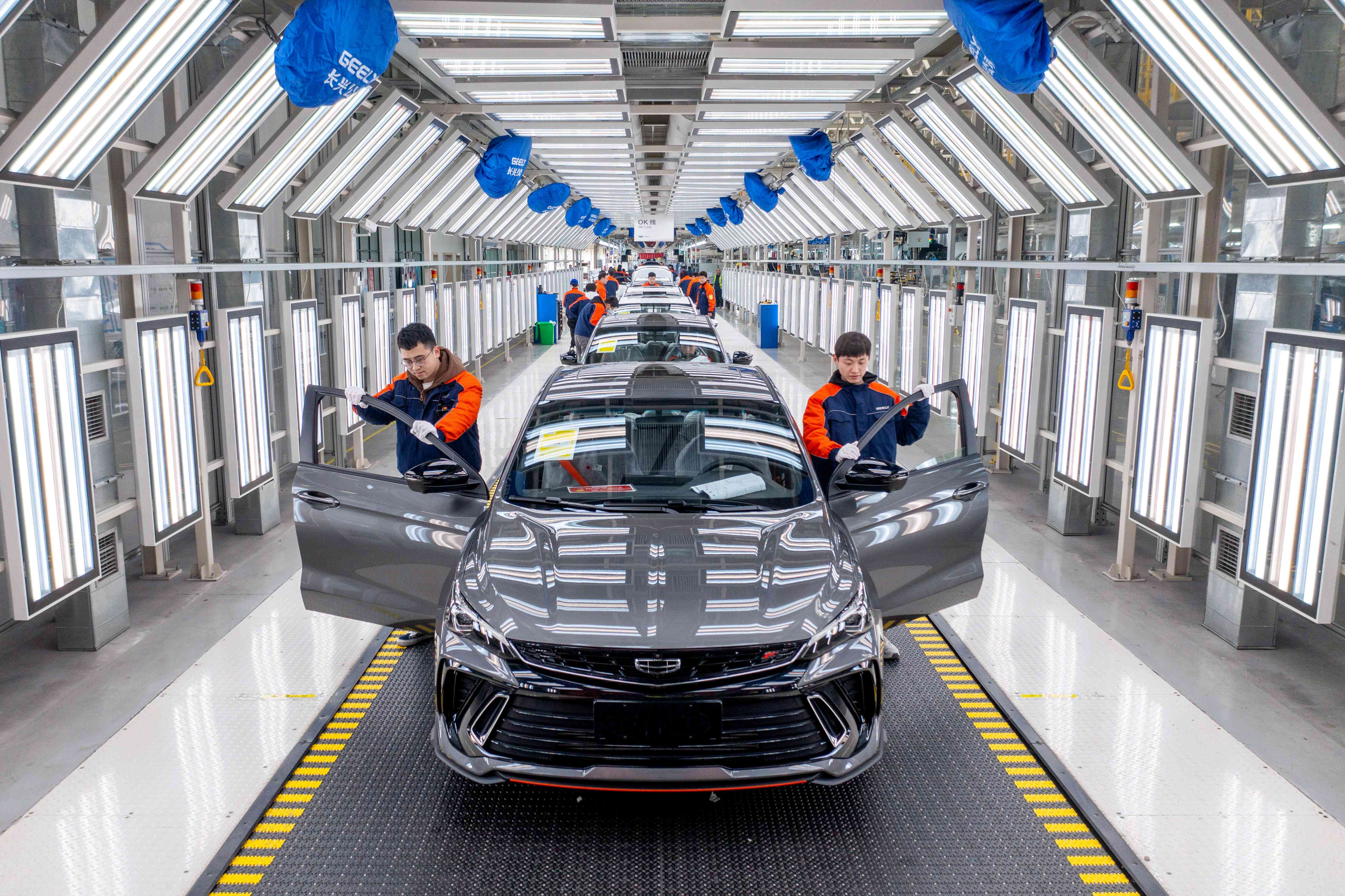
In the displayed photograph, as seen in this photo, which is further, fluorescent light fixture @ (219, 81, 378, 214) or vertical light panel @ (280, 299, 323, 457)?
vertical light panel @ (280, 299, 323, 457)

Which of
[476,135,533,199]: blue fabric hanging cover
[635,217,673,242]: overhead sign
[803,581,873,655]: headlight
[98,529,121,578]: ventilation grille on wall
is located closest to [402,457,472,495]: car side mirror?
[803,581,873,655]: headlight

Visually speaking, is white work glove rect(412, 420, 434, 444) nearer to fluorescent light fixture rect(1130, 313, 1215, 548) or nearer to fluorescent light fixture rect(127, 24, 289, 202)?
fluorescent light fixture rect(127, 24, 289, 202)

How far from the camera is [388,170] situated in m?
9.03

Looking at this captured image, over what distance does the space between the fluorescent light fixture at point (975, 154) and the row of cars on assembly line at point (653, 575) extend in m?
3.65

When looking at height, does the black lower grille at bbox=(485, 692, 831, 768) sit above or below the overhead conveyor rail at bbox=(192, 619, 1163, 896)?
above

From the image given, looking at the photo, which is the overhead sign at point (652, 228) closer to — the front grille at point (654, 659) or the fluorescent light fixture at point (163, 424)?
the fluorescent light fixture at point (163, 424)

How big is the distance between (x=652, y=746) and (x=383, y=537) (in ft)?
5.22

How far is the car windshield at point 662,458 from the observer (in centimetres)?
384

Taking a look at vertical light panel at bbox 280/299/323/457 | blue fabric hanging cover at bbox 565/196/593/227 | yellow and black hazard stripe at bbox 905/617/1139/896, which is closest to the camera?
yellow and black hazard stripe at bbox 905/617/1139/896

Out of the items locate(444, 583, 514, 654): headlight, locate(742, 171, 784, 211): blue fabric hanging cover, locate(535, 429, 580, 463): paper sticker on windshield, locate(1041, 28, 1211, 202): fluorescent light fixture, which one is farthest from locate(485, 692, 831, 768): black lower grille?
locate(742, 171, 784, 211): blue fabric hanging cover

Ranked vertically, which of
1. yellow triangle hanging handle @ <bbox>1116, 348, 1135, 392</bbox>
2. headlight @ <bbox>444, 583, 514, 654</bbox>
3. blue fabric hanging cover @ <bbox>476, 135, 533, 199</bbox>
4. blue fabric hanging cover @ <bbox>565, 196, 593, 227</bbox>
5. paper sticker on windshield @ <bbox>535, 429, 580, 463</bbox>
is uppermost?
blue fabric hanging cover @ <bbox>565, 196, 593, 227</bbox>

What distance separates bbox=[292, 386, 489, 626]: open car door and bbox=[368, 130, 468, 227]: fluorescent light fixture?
6.82m

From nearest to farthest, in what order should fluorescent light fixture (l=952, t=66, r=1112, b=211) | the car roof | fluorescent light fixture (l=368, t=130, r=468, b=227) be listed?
the car roof < fluorescent light fixture (l=952, t=66, r=1112, b=211) < fluorescent light fixture (l=368, t=130, r=468, b=227)

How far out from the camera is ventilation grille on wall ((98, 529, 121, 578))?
5.01m
